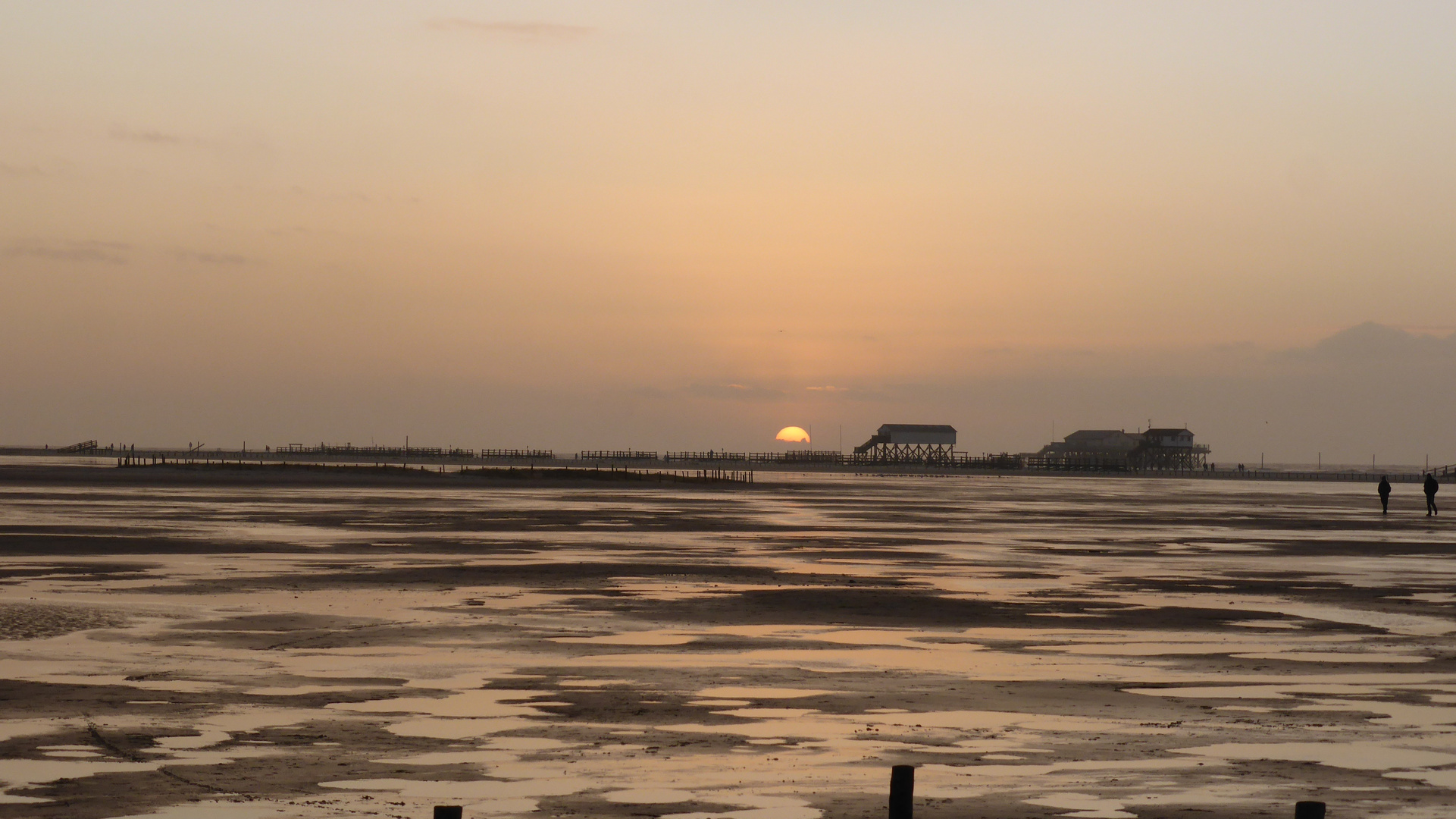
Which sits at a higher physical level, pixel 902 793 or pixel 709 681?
pixel 902 793

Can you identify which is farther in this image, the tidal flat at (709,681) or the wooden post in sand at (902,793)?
the tidal flat at (709,681)

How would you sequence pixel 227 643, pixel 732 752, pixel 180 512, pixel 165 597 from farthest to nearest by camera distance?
pixel 180 512, pixel 165 597, pixel 227 643, pixel 732 752

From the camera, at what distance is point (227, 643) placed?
19.0 meters

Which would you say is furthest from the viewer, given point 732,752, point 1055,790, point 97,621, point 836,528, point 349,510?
point 349,510

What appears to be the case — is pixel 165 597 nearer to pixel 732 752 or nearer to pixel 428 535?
pixel 732 752

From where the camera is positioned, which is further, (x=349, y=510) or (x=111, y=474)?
(x=111, y=474)

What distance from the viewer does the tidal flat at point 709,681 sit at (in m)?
11.3

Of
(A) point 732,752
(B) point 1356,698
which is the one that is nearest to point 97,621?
(A) point 732,752

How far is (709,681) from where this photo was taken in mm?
16531

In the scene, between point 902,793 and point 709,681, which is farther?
point 709,681

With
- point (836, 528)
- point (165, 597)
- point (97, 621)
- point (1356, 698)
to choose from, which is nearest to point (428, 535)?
point (836, 528)

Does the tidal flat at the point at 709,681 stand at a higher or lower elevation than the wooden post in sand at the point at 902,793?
lower

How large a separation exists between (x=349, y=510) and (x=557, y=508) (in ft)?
31.1

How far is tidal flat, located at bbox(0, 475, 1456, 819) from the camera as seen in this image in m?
11.3
